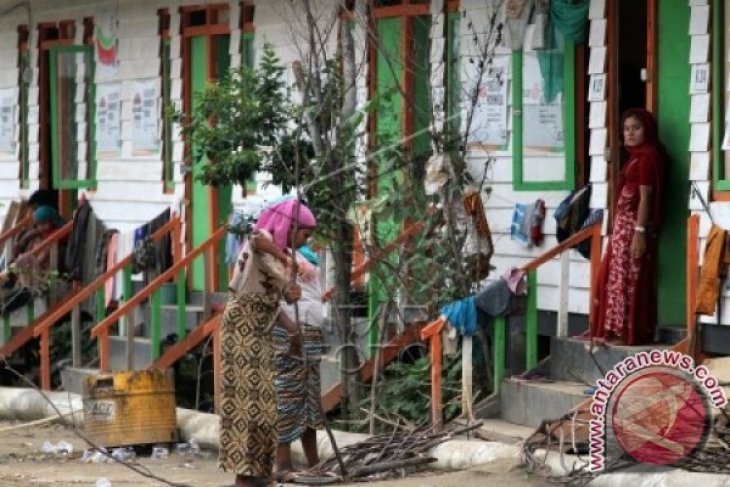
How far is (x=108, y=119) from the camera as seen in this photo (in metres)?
19.2

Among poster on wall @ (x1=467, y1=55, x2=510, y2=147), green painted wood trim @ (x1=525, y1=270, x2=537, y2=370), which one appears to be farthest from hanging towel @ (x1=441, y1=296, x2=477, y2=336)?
poster on wall @ (x1=467, y1=55, x2=510, y2=147)

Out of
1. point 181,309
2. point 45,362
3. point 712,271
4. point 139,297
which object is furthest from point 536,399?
point 45,362

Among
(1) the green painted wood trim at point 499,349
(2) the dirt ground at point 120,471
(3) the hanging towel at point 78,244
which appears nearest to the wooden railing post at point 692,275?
(2) the dirt ground at point 120,471

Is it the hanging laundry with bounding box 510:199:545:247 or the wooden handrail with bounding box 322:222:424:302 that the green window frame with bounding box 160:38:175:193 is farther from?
the hanging laundry with bounding box 510:199:545:247

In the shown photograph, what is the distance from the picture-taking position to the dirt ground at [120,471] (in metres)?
10.9

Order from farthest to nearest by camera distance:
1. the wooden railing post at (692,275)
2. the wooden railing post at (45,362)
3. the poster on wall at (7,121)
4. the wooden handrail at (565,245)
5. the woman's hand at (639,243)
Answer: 1. the poster on wall at (7,121)
2. the wooden railing post at (45,362)
3. the wooden handrail at (565,245)
4. the woman's hand at (639,243)
5. the wooden railing post at (692,275)

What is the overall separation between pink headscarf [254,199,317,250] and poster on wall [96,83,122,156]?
8303mm

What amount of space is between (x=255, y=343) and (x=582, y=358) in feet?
8.98

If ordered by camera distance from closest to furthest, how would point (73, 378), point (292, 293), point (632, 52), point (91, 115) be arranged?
point (292, 293) → point (632, 52) → point (73, 378) → point (91, 115)

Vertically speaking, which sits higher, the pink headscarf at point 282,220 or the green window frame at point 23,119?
the green window frame at point 23,119

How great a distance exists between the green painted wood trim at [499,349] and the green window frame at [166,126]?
231 inches

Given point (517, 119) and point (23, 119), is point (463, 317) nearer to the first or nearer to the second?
point (517, 119)

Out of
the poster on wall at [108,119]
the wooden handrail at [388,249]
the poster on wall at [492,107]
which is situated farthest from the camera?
the poster on wall at [108,119]
